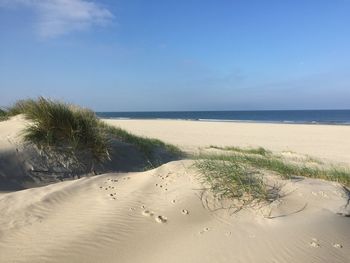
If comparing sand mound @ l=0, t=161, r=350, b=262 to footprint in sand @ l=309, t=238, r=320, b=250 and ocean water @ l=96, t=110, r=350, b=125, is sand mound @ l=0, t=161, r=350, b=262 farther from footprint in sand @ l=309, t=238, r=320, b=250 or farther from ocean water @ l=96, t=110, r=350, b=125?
ocean water @ l=96, t=110, r=350, b=125

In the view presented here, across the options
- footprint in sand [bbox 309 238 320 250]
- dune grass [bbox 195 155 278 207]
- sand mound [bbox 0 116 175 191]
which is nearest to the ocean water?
sand mound [bbox 0 116 175 191]

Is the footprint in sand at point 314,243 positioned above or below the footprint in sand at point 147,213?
below

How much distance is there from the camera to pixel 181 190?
4.91 m

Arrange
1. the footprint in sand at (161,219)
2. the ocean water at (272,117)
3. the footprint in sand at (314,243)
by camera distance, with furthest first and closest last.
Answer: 1. the ocean water at (272,117)
2. the footprint in sand at (161,219)
3. the footprint in sand at (314,243)

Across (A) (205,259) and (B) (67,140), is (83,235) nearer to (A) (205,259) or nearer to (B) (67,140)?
(A) (205,259)

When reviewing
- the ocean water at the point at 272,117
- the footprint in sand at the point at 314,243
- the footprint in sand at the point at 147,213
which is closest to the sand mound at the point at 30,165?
the footprint in sand at the point at 147,213

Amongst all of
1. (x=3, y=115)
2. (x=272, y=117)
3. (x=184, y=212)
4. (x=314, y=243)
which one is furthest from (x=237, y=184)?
(x=272, y=117)

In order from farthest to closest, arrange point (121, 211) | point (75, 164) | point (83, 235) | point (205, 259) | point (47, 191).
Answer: point (75, 164), point (47, 191), point (121, 211), point (83, 235), point (205, 259)

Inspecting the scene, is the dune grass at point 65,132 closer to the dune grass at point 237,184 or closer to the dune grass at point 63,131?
the dune grass at point 63,131

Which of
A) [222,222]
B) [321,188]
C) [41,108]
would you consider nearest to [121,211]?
[222,222]

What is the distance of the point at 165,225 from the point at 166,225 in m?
0.01

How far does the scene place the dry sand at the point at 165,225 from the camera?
11.9 ft

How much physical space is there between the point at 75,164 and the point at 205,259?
16.0 ft

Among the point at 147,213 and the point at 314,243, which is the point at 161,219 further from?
the point at 314,243
